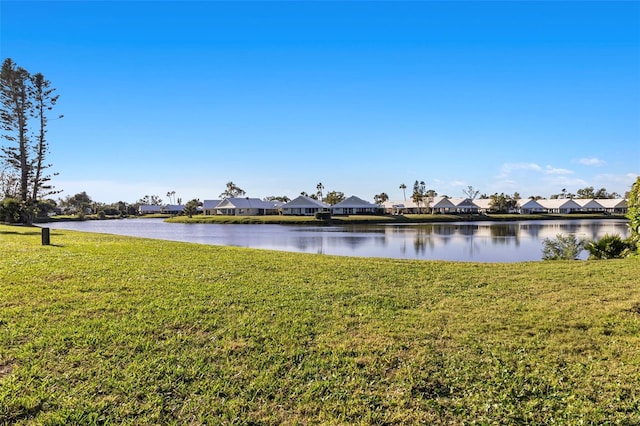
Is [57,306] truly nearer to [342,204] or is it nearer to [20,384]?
[20,384]

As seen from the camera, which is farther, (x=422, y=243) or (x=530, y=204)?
(x=530, y=204)

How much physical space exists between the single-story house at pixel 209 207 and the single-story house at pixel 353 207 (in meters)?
28.6

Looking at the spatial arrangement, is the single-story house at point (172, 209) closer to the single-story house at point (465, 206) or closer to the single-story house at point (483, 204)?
the single-story house at point (465, 206)

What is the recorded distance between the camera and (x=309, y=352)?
4.92 meters

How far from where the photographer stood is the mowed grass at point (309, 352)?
3799mm

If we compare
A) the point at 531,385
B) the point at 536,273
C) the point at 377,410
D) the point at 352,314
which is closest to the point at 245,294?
the point at 352,314

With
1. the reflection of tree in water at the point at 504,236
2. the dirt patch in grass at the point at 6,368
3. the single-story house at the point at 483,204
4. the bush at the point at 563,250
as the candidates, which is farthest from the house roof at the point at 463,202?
the dirt patch in grass at the point at 6,368

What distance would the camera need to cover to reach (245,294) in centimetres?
744

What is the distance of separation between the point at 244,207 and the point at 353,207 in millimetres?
23243

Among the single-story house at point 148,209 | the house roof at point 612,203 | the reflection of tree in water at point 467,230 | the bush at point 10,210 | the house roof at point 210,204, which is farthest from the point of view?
the single-story house at point 148,209

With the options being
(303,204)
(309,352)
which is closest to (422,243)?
(309,352)

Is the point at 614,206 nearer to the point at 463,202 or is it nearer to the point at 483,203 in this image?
the point at 483,203

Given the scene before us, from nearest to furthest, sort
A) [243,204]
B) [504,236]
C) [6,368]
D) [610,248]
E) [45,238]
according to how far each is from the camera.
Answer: [6,368] < [45,238] < [610,248] < [504,236] < [243,204]

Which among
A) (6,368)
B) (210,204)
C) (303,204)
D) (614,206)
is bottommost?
(6,368)
